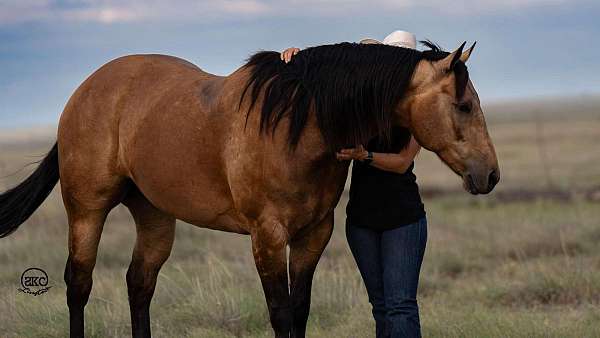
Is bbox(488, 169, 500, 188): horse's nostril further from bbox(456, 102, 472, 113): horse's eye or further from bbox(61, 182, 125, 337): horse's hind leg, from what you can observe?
bbox(61, 182, 125, 337): horse's hind leg

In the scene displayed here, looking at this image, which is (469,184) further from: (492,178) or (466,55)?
(466,55)

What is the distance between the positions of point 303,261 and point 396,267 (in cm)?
53

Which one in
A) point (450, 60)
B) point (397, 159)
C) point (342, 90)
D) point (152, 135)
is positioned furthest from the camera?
point (152, 135)

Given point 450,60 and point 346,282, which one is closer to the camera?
point 450,60

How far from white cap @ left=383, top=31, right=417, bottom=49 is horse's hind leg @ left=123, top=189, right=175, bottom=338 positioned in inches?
83.0

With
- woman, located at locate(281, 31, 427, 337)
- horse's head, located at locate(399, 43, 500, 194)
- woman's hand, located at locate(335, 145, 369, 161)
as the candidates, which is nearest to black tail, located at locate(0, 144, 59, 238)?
woman, located at locate(281, 31, 427, 337)

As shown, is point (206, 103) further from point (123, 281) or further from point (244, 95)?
point (123, 281)

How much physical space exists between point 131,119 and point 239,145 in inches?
41.7

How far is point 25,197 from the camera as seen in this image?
6.43m

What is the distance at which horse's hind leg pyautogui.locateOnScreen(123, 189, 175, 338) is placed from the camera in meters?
5.98

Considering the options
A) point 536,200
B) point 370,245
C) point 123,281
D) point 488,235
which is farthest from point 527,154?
point 370,245

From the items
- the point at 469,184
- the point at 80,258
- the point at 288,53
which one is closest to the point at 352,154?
the point at 469,184

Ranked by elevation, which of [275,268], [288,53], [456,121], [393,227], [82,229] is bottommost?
[82,229]

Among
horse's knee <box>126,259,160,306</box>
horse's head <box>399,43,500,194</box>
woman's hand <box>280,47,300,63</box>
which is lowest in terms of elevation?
horse's knee <box>126,259,160,306</box>
